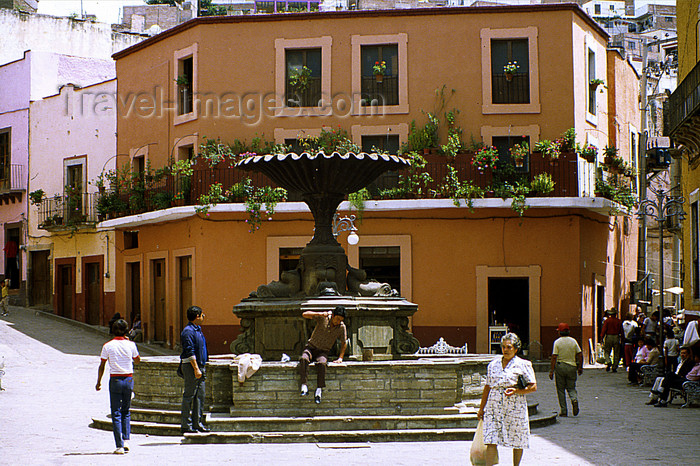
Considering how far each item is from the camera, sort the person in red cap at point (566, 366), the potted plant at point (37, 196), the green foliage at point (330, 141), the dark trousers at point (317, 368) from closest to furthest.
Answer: the dark trousers at point (317, 368) → the person in red cap at point (566, 366) → the green foliage at point (330, 141) → the potted plant at point (37, 196)

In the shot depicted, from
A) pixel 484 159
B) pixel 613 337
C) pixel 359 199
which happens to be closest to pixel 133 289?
pixel 359 199

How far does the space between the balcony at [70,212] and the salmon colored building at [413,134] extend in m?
4.29

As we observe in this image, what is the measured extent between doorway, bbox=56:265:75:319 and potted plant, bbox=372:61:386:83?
13.1m

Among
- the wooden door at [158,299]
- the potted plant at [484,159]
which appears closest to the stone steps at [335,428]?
the potted plant at [484,159]

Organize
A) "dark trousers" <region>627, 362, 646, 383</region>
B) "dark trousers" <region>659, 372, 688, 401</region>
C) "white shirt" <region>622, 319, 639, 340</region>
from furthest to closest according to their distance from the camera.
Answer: "white shirt" <region>622, 319, 639, 340</region>
"dark trousers" <region>627, 362, 646, 383</region>
"dark trousers" <region>659, 372, 688, 401</region>

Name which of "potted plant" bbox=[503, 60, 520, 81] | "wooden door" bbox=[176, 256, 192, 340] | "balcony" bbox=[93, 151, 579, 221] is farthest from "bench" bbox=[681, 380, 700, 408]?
"wooden door" bbox=[176, 256, 192, 340]

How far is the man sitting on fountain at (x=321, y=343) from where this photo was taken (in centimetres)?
1152

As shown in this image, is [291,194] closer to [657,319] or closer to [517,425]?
[657,319]

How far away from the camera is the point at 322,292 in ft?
44.0

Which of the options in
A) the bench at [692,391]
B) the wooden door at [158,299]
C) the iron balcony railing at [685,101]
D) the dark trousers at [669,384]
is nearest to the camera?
the bench at [692,391]

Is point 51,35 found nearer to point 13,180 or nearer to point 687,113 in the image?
point 13,180

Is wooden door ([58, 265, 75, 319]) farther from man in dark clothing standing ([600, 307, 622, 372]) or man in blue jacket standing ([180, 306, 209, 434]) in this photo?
man in blue jacket standing ([180, 306, 209, 434])

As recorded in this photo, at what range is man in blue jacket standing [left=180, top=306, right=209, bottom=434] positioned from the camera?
1123 cm

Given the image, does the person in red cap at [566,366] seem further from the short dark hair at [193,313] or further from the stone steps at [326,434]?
the short dark hair at [193,313]
